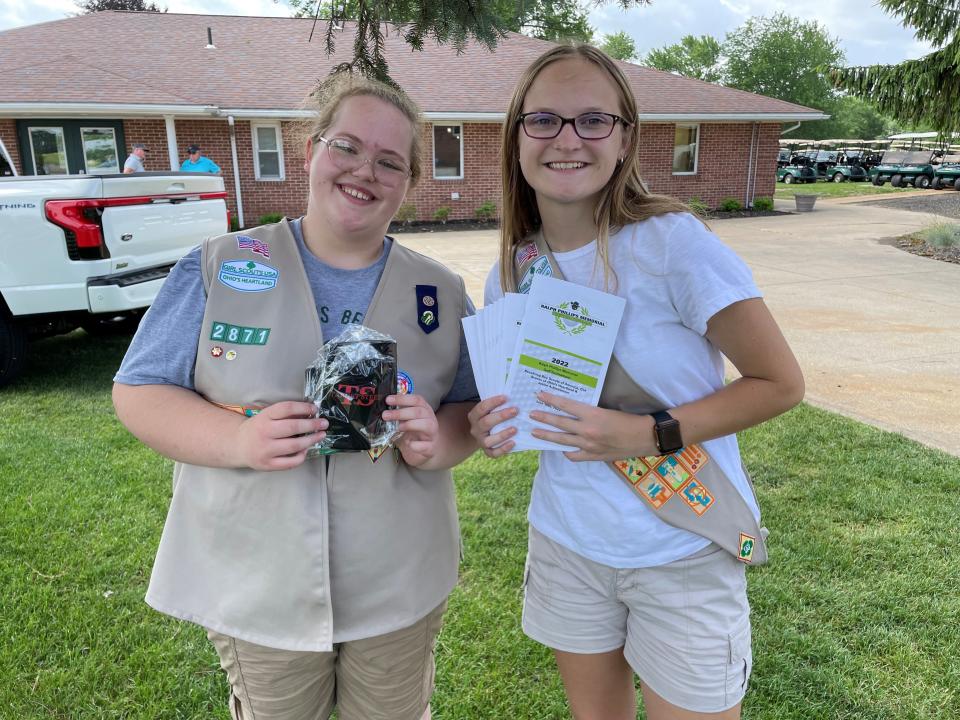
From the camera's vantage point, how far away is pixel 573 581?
1.74 meters

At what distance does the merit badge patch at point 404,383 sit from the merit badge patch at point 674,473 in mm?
599

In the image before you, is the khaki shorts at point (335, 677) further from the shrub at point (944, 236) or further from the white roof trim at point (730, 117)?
the white roof trim at point (730, 117)

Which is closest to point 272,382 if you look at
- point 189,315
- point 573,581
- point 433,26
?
point 189,315

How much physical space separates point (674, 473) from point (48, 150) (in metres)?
18.1

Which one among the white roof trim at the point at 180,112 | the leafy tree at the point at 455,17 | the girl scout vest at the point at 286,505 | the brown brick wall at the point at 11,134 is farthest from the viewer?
the brown brick wall at the point at 11,134

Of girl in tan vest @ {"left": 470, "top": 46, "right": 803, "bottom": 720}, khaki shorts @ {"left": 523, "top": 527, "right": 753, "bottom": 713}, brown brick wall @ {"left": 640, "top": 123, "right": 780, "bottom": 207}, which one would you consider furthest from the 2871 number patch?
brown brick wall @ {"left": 640, "top": 123, "right": 780, "bottom": 207}

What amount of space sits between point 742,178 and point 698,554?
22.0 metres

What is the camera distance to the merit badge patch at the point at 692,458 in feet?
5.28

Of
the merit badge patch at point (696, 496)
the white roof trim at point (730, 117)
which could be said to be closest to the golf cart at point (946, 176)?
the white roof trim at point (730, 117)

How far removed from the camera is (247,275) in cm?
150

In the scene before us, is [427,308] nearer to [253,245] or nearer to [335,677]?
[253,245]

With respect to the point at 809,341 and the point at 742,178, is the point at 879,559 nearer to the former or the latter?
the point at 809,341

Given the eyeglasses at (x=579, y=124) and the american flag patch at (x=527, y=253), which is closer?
the eyeglasses at (x=579, y=124)

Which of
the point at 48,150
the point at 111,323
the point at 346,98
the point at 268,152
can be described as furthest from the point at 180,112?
the point at 346,98
